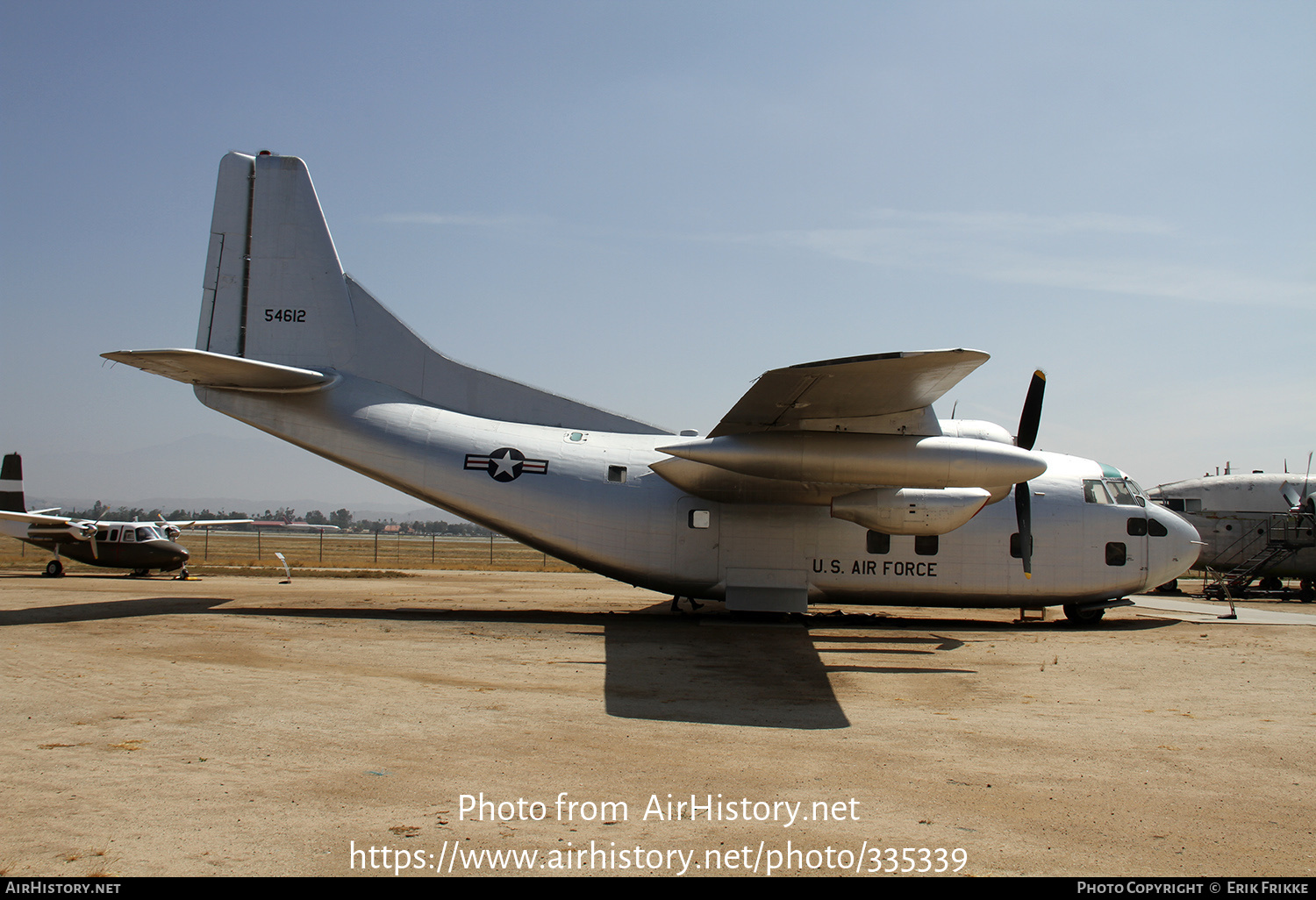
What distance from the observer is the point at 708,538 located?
14602 mm

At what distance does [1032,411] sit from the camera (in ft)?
45.3

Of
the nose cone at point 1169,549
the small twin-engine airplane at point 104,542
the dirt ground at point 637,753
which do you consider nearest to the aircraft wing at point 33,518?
the small twin-engine airplane at point 104,542

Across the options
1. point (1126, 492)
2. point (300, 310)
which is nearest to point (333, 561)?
point (300, 310)

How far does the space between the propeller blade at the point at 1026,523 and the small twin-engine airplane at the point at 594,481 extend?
42mm

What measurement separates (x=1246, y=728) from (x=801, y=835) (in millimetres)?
5592

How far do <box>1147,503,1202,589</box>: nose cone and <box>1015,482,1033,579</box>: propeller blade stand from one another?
2504mm

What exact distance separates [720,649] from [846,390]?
4294 mm

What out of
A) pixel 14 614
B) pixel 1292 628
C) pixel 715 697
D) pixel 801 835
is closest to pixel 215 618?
pixel 14 614

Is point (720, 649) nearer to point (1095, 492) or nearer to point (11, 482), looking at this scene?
point (1095, 492)

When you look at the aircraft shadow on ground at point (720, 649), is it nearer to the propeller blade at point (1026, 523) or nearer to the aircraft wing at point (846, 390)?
the propeller blade at point (1026, 523)

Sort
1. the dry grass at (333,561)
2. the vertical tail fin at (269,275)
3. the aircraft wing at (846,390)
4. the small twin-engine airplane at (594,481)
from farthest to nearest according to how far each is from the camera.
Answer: the dry grass at (333,561) → the vertical tail fin at (269,275) → the small twin-engine airplane at (594,481) → the aircraft wing at (846,390)

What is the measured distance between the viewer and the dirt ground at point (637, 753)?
14.0 ft

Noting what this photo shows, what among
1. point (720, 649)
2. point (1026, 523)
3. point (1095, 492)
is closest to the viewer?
point (720, 649)
